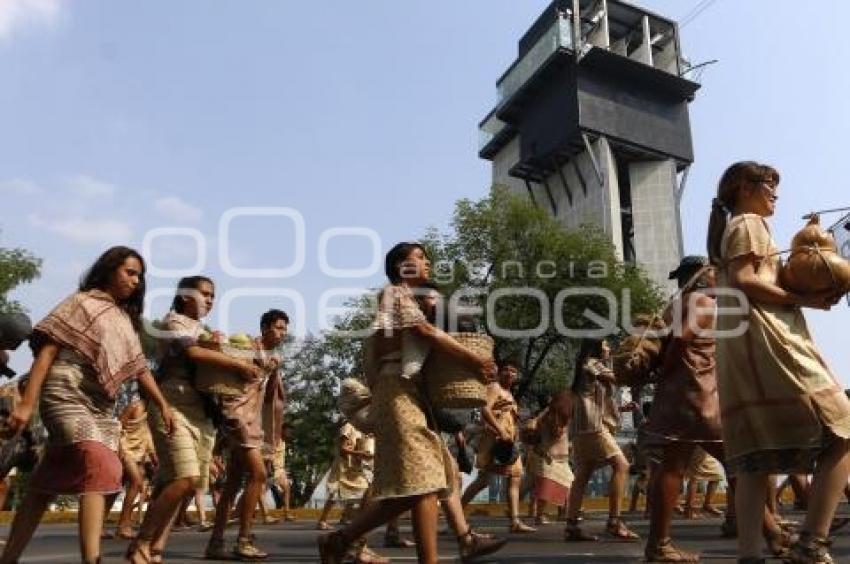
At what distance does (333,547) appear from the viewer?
4.50 metres

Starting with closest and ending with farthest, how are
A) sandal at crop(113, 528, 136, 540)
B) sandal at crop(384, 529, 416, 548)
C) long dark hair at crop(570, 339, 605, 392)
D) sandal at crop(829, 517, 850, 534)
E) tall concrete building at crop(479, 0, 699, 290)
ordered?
1. sandal at crop(829, 517, 850, 534)
2. sandal at crop(384, 529, 416, 548)
3. long dark hair at crop(570, 339, 605, 392)
4. sandal at crop(113, 528, 136, 540)
5. tall concrete building at crop(479, 0, 699, 290)

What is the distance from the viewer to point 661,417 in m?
5.29

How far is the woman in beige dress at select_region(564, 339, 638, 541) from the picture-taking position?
7480 mm

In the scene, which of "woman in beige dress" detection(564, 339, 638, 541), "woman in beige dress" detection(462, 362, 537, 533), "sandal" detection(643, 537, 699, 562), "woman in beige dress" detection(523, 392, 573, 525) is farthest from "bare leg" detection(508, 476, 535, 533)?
"sandal" detection(643, 537, 699, 562)

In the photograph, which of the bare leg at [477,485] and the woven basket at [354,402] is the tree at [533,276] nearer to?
the bare leg at [477,485]

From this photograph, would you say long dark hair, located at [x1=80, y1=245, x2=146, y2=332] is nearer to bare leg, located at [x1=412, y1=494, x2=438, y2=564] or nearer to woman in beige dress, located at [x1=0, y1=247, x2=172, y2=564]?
woman in beige dress, located at [x1=0, y1=247, x2=172, y2=564]

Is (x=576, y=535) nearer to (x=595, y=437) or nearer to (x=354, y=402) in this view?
(x=595, y=437)

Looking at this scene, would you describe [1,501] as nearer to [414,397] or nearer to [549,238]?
[414,397]

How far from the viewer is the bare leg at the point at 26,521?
14.0 ft

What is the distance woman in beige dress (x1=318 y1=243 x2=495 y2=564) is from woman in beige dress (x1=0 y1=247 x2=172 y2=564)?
119 centimetres

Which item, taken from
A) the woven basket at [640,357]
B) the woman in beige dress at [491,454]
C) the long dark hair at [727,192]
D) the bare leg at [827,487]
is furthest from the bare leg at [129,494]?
the bare leg at [827,487]

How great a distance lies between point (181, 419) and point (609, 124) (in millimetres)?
49870

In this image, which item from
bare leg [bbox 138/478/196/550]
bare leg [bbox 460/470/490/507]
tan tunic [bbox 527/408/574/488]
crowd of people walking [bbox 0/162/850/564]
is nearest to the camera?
crowd of people walking [bbox 0/162/850/564]

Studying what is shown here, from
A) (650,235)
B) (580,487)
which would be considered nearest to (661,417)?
(580,487)
